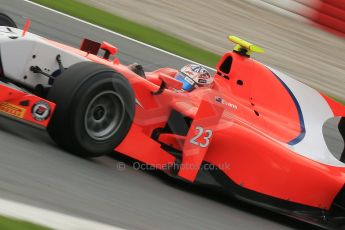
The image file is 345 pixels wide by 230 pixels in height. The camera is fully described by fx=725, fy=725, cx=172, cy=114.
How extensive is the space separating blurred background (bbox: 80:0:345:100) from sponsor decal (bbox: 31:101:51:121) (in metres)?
7.12

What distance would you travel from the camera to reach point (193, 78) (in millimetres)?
6203

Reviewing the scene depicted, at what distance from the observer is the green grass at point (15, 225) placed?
363 cm

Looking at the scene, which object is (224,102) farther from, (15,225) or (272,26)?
(272,26)

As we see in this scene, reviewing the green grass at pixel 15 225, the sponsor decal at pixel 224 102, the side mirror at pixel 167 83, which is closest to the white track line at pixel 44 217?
the green grass at pixel 15 225

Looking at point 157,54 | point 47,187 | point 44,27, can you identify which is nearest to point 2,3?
point 44,27

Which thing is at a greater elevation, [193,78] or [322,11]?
[322,11]

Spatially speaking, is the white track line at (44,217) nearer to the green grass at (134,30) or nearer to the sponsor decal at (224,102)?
the sponsor decal at (224,102)

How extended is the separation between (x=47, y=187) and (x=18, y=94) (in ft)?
2.96

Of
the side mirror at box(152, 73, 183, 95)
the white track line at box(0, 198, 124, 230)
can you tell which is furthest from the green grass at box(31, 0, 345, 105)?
the white track line at box(0, 198, 124, 230)

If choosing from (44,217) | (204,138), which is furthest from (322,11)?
(44,217)

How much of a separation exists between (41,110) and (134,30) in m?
6.45

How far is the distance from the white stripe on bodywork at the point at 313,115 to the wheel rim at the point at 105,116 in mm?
1783

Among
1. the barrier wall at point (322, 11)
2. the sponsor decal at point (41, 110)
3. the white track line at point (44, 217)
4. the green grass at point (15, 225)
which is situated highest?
the barrier wall at point (322, 11)

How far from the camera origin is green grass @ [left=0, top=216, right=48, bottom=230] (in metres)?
3.63
